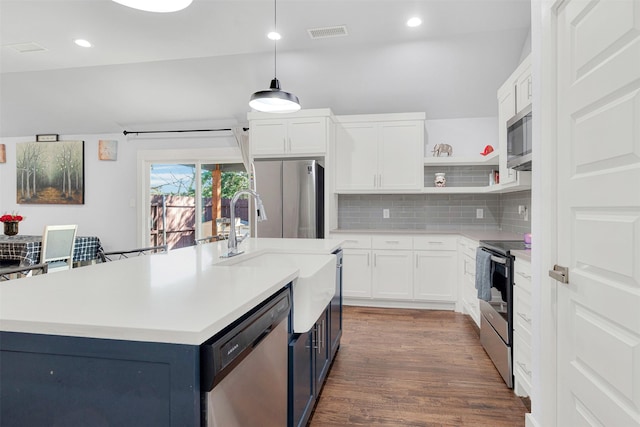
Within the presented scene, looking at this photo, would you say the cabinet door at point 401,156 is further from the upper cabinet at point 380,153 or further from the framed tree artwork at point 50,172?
the framed tree artwork at point 50,172

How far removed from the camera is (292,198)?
14.0 feet

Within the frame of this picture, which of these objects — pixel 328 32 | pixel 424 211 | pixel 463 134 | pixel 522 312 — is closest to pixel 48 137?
pixel 328 32

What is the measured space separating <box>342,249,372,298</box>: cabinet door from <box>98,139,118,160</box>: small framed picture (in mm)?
4195

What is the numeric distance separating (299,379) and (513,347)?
1495 mm

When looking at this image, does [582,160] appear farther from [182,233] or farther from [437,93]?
[182,233]

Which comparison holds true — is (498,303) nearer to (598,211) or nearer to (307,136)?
(598,211)

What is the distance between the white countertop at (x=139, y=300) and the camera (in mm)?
848

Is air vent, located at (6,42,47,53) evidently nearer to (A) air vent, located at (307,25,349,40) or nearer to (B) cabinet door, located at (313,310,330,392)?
(A) air vent, located at (307,25,349,40)

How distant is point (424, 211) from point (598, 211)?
11.4ft

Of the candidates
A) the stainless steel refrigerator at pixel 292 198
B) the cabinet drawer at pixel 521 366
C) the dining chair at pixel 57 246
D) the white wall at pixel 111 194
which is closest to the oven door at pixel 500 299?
the cabinet drawer at pixel 521 366

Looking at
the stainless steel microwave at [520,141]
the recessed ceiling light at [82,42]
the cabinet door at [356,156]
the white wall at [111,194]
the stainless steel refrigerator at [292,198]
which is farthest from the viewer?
the white wall at [111,194]

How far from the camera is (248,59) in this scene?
4.28 meters

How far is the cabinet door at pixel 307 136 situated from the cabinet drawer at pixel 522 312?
2.68m

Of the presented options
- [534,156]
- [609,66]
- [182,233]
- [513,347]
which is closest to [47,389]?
[609,66]
